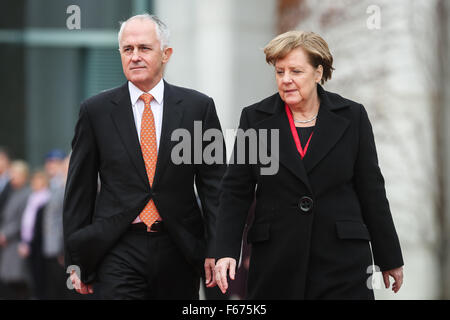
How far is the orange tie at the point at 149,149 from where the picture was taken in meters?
4.69

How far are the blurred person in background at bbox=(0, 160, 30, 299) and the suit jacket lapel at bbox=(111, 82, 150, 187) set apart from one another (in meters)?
6.97

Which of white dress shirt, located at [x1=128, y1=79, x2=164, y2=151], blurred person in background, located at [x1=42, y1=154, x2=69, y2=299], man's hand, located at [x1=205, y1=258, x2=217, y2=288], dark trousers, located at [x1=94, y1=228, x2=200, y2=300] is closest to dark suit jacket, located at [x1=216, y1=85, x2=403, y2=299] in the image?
man's hand, located at [x1=205, y1=258, x2=217, y2=288]

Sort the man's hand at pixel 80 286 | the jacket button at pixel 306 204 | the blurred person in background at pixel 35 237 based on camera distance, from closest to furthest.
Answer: the jacket button at pixel 306 204 → the man's hand at pixel 80 286 → the blurred person in background at pixel 35 237

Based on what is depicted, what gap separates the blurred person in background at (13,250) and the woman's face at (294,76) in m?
7.86

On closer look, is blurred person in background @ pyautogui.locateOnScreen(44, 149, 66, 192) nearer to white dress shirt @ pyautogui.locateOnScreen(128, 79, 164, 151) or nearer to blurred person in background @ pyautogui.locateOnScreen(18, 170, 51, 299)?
blurred person in background @ pyautogui.locateOnScreen(18, 170, 51, 299)

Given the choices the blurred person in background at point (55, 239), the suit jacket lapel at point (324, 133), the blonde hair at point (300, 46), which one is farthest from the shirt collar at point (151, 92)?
the blurred person in background at point (55, 239)

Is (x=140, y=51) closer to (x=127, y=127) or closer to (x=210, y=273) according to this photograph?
(x=127, y=127)

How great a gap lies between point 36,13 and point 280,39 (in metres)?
10.3

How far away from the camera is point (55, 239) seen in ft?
35.8

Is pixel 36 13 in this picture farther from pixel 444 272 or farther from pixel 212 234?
pixel 212 234

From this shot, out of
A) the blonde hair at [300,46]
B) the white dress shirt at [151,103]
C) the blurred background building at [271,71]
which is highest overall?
the blurred background building at [271,71]

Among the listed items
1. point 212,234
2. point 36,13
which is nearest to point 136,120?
point 212,234

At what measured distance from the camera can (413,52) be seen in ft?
34.3

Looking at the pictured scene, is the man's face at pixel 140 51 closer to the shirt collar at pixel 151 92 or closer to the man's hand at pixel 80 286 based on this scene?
the shirt collar at pixel 151 92
